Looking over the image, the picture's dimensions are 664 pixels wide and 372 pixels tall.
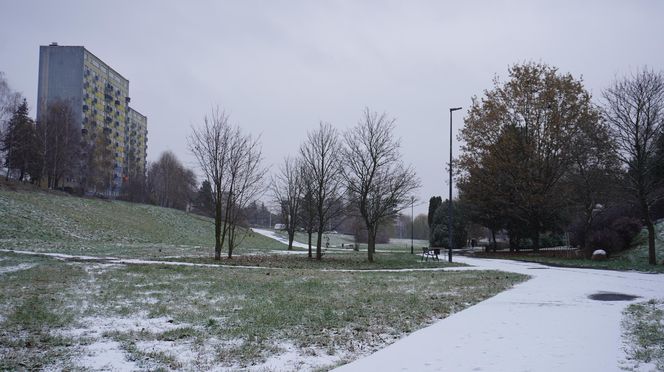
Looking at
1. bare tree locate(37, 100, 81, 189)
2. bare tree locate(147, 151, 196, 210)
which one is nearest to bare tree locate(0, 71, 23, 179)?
bare tree locate(37, 100, 81, 189)

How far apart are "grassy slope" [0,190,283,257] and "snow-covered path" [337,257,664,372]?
22558 millimetres

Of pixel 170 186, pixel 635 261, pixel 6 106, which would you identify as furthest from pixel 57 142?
pixel 635 261

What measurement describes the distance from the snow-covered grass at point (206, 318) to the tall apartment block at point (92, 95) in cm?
5851

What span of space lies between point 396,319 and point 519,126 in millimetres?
29715

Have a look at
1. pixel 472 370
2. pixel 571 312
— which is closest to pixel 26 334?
pixel 472 370

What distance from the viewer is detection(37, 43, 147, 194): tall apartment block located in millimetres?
75375

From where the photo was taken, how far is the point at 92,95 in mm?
81000

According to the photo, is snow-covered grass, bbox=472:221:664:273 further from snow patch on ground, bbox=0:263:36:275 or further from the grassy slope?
snow patch on ground, bbox=0:263:36:275

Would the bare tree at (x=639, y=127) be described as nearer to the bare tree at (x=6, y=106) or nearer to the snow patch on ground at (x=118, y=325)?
the snow patch on ground at (x=118, y=325)

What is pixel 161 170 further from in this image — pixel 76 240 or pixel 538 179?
pixel 538 179

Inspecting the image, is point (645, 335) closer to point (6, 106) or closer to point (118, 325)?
point (118, 325)

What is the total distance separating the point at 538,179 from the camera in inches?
1293

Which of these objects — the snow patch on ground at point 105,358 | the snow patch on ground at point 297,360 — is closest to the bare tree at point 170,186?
the snow patch on ground at point 105,358

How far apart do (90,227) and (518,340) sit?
4053cm
